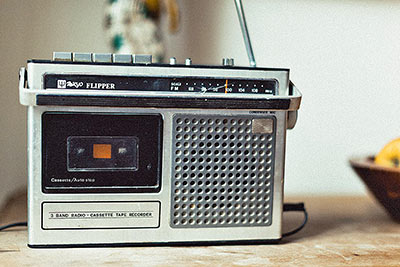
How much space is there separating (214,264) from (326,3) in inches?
35.6

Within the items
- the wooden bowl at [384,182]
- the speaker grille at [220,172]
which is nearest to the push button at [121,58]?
the speaker grille at [220,172]

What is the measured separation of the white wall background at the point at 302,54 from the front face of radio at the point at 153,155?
558 millimetres

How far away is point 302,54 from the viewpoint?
135cm

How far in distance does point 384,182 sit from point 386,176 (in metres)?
0.02

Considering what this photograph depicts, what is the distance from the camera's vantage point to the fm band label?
2.36 feet

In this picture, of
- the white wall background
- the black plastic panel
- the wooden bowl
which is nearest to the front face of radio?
the black plastic panel

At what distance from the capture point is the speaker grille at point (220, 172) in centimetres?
76

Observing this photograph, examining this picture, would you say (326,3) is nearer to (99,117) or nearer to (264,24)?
(264,24)

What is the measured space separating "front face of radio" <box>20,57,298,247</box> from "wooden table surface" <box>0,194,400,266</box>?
22 millimetres

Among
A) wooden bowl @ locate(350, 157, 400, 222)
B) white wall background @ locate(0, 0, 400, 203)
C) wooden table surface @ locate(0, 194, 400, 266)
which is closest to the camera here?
wooden table surface @ locate(0, 194, 400, 266)

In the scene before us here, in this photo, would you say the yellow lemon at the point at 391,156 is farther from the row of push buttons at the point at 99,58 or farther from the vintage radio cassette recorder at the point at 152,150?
the row of push buttons at the point at 99,58

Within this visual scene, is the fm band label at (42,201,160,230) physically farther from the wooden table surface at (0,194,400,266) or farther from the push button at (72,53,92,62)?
the push button at (72,53,92,62)

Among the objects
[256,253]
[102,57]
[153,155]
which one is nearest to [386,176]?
[256,253]

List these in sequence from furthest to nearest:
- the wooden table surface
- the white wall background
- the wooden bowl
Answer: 1. the white wall background
2. the wooden bowl
3. the wooden table surface
